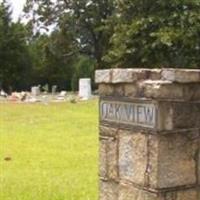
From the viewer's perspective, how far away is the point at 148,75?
4.04 meters

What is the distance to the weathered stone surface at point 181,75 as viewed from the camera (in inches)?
151

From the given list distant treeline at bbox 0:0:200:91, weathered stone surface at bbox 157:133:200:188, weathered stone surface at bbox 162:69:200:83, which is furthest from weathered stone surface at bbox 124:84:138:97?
distant treeline at bbox 0:0:200:91

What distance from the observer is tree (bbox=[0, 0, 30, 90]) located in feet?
151

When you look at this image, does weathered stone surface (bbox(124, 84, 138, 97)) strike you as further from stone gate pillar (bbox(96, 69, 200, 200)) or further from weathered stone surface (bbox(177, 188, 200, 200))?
weathered stone surface (bbox(177, 188, 200, 200))

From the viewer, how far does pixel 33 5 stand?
41.8 metres

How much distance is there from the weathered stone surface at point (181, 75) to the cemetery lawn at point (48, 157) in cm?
298

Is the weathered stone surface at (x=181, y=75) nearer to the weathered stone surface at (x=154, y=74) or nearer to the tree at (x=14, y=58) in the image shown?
the weathered stone surface at (x=154, y=74)

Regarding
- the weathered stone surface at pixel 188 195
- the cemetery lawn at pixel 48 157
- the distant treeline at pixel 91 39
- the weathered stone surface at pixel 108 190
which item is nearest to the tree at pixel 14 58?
the distant treeline at pixel 91 39

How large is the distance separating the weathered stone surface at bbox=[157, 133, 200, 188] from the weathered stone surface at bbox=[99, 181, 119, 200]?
1.67ft

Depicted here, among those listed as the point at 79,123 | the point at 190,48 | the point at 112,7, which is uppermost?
the point at 112,7

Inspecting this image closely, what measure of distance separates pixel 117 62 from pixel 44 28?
38.4ft

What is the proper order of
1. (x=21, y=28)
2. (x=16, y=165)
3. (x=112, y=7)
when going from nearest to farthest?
(x=16, y=165) → (x=112, y=7) → (x=21, y=28)

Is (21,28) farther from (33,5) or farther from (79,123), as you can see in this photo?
(79,123)

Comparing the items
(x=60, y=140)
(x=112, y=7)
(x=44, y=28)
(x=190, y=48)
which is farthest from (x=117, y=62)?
(x=60, y=140)
